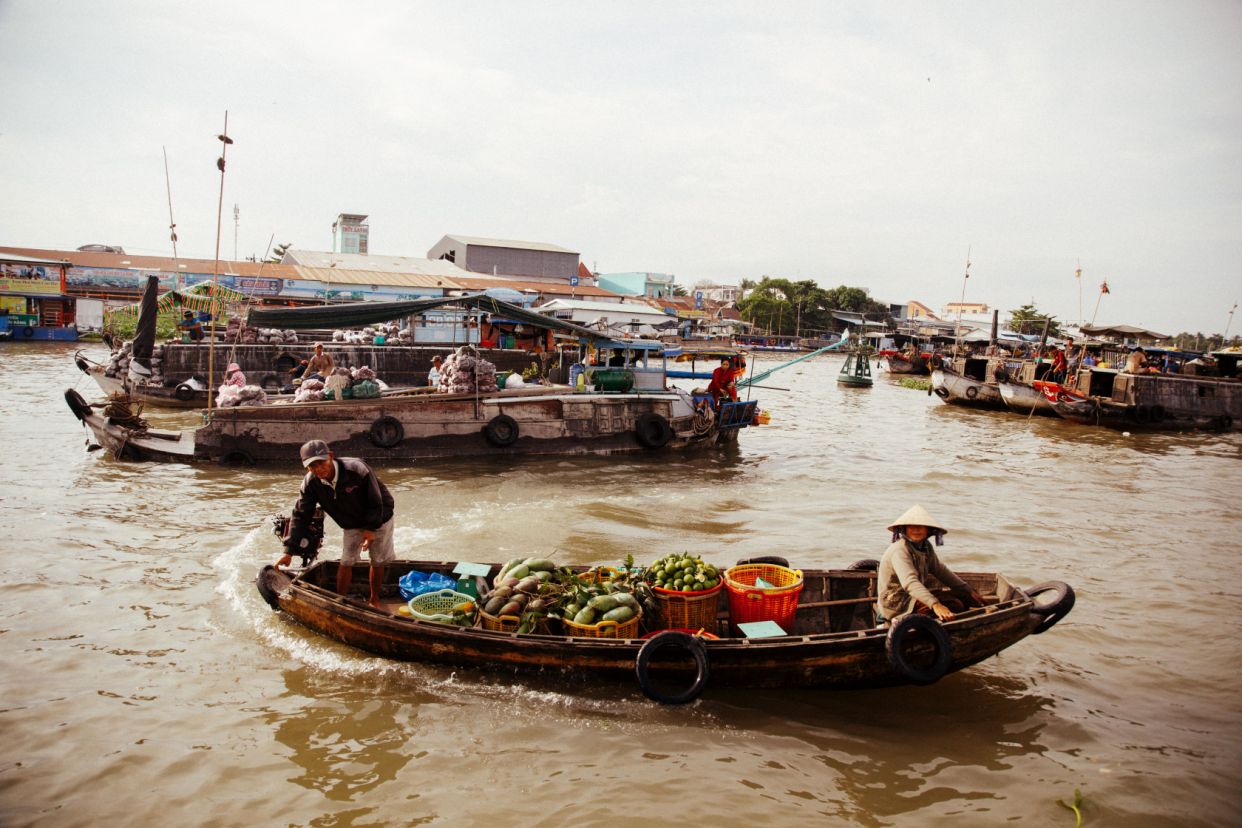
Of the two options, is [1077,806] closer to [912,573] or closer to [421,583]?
[912,573]

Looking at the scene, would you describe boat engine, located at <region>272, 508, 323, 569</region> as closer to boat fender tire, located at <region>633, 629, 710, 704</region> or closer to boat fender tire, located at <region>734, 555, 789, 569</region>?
boat fender tire, located at <region>633, 629, 710, 704</region>

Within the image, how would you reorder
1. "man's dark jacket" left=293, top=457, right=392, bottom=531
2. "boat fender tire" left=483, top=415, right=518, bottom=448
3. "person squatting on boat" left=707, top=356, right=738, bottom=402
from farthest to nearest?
Answer: "person squatting on boat" left=707, top=356, right=738, bottom=402 → "boat fender tire" left=483, top=415, right=518, bottom=448 → "man's dark jacket" left=293, top=457, right=392, bottom=531

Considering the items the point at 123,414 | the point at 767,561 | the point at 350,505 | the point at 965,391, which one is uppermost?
the point at 965,391

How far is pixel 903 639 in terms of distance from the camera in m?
4.69

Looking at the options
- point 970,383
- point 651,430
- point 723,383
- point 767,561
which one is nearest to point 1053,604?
point 767,561

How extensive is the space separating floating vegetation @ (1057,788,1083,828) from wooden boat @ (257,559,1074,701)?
934mm

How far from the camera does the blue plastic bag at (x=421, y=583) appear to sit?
5.95 m

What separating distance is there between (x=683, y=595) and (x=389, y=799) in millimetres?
2314

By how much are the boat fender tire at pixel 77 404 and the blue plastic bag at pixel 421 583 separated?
350 inches

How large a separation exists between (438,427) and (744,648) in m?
8.98

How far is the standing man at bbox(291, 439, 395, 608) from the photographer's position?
17.7 feet

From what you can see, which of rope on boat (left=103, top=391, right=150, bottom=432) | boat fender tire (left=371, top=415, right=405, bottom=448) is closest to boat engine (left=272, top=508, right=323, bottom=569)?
boat fender tire (left=371, top=415, right=405, bottom=448)

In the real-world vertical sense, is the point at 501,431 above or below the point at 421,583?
above

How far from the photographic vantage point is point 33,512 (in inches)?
350
